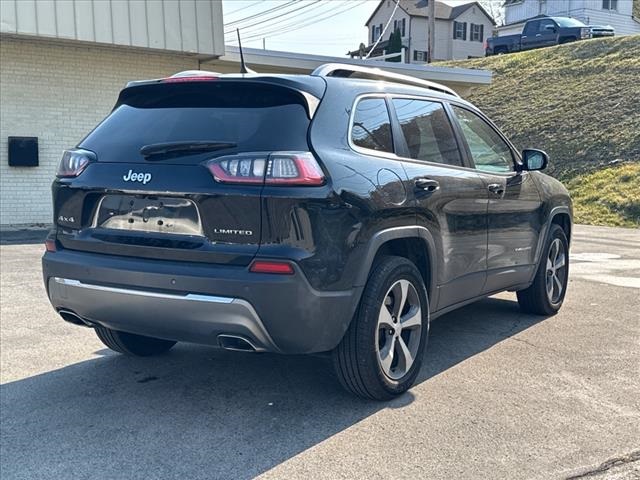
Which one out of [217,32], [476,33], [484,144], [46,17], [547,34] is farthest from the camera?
[476,33]

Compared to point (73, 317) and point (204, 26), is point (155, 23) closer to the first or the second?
point (204, 26)

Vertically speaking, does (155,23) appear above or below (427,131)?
above

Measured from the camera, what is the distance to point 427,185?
14.4ft

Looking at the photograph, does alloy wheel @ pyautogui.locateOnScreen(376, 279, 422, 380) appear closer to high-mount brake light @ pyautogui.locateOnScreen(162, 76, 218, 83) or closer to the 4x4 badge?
the 4x4 badge

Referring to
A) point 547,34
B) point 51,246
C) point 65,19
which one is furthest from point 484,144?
point 547,34

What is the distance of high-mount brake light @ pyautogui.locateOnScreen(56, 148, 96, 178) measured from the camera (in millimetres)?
4043

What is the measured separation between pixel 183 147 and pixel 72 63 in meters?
10.5

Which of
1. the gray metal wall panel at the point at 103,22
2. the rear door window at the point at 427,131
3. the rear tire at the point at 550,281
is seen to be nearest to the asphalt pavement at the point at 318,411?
the rear tire at the point at 550,281

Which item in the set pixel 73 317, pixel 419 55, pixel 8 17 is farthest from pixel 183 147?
pixel 419 55

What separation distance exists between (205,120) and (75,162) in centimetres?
85

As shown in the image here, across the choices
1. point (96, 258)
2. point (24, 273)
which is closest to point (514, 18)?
point (24, 273)

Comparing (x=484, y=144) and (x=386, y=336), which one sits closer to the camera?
(x=386, y=336)

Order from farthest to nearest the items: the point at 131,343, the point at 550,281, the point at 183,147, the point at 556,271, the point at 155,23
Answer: the point at 155,23 < the point at 556,271 < the point at 550,281 < the point at 131,343 < the point at 183,147

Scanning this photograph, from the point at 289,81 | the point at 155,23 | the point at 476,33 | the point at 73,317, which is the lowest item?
the point at 73,317
